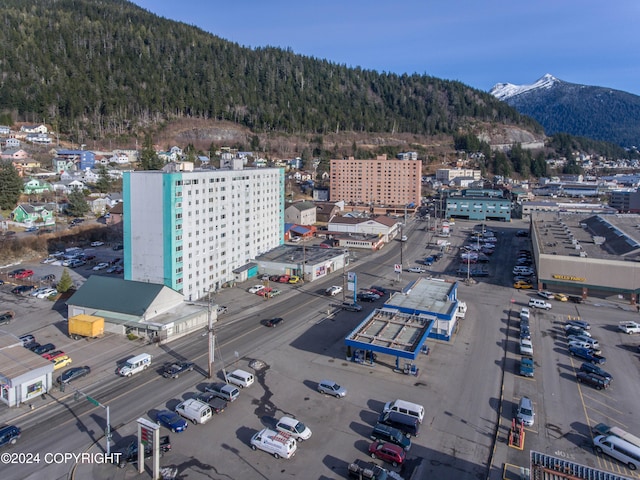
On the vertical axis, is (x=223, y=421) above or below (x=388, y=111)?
below

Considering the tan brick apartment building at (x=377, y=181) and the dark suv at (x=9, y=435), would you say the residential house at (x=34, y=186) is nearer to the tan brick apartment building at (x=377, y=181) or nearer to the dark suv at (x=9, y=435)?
the tan brick apartment building at (x=377, y=181)

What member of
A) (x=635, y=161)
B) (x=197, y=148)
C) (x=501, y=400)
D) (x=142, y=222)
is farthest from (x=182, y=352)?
(x=635, y=161)

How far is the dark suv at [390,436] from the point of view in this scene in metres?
13.2

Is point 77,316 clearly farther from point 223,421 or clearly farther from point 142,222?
point 223,421

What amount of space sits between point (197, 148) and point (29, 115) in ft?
96.3

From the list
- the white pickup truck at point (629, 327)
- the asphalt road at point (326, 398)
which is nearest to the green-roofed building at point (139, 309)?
the asphalt road at point (326, 398)

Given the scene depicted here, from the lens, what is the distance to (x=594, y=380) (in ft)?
56.6

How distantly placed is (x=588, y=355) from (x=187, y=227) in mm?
20872

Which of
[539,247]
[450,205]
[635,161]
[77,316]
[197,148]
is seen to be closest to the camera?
[77,316]

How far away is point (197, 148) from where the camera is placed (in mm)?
90875

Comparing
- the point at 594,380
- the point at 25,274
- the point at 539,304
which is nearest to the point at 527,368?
the point at 594,380

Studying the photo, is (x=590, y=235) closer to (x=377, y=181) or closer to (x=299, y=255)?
(x=299, y=255)

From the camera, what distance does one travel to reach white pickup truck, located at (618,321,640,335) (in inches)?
905

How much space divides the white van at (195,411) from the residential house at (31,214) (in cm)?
3840
